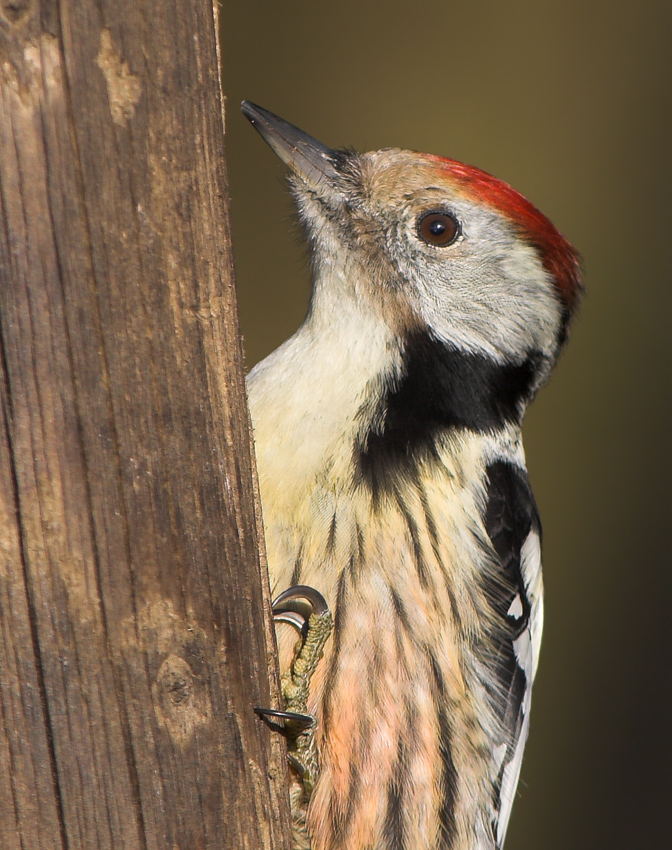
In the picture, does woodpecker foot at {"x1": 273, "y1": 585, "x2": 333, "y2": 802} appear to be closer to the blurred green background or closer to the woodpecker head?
the woodpecker head

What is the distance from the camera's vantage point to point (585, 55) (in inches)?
162

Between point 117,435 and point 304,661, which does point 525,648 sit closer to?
point 304,661

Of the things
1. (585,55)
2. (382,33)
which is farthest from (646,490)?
(382,33)

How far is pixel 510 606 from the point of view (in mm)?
2123

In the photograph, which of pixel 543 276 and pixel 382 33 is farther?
pixel 382 33

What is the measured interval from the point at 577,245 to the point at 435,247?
2.24m

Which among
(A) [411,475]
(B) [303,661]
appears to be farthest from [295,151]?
(B) [303,661]

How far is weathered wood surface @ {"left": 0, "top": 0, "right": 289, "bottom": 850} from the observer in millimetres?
1076

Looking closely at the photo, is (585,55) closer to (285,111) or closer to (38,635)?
(285,111)

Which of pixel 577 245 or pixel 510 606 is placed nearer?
pixel 510 606

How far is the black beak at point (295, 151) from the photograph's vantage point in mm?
2227

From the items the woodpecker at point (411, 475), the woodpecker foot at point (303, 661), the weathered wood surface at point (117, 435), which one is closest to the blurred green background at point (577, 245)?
the woodpecker at point (411, 475)

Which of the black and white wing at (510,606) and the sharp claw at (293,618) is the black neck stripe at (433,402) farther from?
the sharp claw at (293,618)

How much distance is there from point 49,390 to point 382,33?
139 inches
